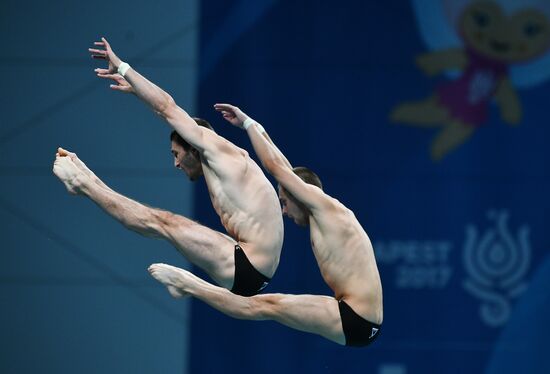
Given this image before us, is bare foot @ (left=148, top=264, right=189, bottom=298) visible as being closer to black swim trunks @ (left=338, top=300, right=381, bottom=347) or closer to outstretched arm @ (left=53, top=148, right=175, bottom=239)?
outstretched arm @ (left=53, top=148, right=175, bottom=239)

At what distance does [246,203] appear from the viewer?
26.8 feet

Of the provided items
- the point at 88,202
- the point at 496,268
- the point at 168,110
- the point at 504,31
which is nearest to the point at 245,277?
the point at 168,110

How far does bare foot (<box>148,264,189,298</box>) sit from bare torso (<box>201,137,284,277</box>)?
0.46m

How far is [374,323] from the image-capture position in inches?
331

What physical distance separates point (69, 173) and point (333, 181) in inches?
153

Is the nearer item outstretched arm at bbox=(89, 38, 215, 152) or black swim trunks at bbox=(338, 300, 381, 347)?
outstretched arm at bbox=(89, 38, 215, 152)

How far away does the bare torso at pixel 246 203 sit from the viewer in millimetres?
8117

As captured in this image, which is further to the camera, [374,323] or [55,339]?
[55,339]

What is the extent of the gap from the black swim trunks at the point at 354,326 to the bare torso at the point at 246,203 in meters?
0.56

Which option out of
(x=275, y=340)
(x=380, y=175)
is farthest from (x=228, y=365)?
(x=380, y=175)

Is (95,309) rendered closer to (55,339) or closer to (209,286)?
(55,339)

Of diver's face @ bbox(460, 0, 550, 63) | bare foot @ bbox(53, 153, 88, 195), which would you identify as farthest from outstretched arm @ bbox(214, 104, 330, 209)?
diver's face @ bbox(460, 0, 550, 63)

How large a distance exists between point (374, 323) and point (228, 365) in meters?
3.42

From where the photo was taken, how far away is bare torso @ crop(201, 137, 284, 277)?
812 centimetres
